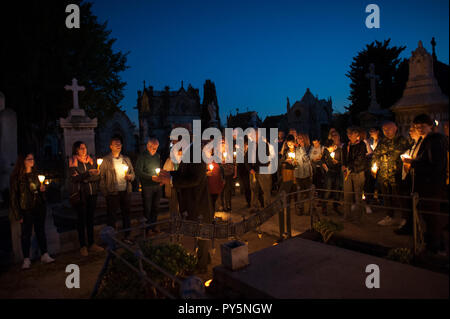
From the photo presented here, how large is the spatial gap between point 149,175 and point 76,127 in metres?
5.76

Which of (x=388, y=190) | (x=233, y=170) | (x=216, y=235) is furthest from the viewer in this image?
(x=233, y=170)

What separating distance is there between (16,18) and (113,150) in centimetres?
1400

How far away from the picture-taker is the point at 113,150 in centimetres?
637

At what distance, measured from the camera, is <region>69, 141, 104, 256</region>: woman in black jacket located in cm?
595

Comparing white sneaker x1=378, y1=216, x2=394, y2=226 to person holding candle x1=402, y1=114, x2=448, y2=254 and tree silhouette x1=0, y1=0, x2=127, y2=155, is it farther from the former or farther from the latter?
tree silhouette x1=0, y1=0, x2=127, y2=155

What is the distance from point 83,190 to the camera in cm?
602

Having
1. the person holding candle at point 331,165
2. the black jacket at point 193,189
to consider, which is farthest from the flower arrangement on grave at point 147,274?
the person holding candle at point 331,165

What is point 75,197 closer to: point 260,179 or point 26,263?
point 26,263

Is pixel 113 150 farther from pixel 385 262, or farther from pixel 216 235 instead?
pixel 385 262

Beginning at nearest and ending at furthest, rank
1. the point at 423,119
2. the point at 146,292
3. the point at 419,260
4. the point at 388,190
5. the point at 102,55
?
the point at 146,292, the point at 419,260, the point at 423,119, the point at 388,190, the point at 102,55

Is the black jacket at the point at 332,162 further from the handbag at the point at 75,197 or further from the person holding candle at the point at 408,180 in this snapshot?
the handbag at the point at 75,197

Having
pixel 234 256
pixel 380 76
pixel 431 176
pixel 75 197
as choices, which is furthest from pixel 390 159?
pixel 380 76

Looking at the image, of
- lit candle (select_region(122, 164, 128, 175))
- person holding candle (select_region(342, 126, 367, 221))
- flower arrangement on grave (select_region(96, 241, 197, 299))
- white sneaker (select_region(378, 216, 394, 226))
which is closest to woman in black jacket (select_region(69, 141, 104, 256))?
A: lit candle (select_region(122, 164, 128, 175))
